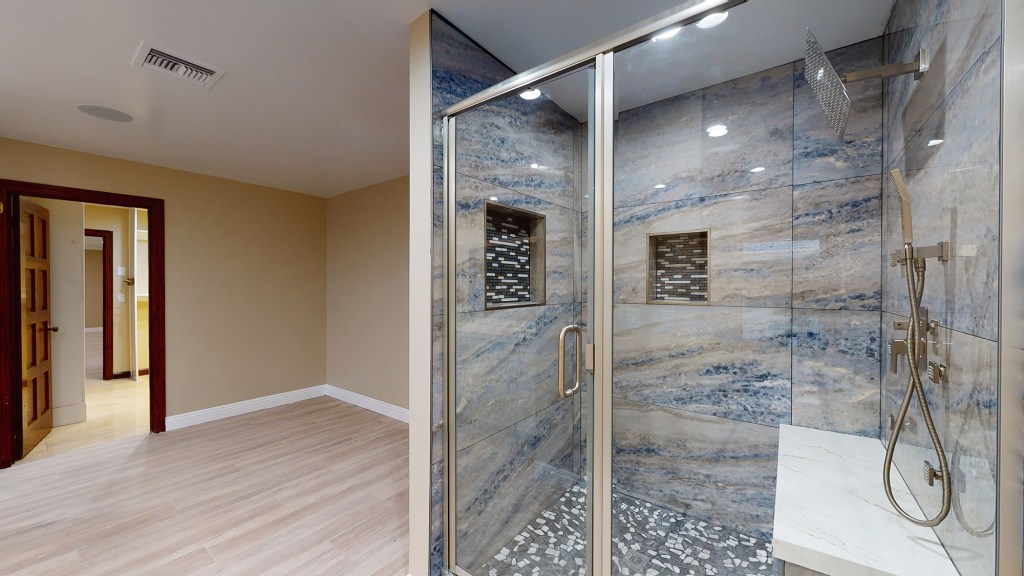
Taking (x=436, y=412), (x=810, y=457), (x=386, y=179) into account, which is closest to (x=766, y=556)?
(x=810, y=457)

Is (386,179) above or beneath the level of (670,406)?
above

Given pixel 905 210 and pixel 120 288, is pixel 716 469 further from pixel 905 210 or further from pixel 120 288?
pixel 120 288

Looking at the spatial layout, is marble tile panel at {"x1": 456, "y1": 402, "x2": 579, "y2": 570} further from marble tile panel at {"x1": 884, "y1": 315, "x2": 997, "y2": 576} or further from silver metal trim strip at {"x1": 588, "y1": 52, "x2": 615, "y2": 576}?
marble tile panel at {"x1": 884, "y1": 315, "x2": 997, "y2": 576}

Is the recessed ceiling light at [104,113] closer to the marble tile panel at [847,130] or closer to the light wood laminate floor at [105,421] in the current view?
the light wood laminate floor at [105,421]

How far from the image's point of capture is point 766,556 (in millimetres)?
1741

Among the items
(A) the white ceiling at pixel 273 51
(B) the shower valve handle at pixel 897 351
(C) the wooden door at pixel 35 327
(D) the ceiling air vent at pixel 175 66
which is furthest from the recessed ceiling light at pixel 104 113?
(B) the shower valve handle at pixel 897 351

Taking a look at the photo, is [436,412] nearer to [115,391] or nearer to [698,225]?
[698,225]

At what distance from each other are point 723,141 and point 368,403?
3.94 metres

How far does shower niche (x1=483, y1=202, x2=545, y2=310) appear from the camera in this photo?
1611 mm

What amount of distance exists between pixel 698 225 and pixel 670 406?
0.85 meters

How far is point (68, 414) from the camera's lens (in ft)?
12.0

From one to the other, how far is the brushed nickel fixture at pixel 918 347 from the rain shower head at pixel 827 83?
333 mm

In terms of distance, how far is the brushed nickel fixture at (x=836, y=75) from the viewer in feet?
3.95

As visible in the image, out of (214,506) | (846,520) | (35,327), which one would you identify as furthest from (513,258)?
(35,327)
